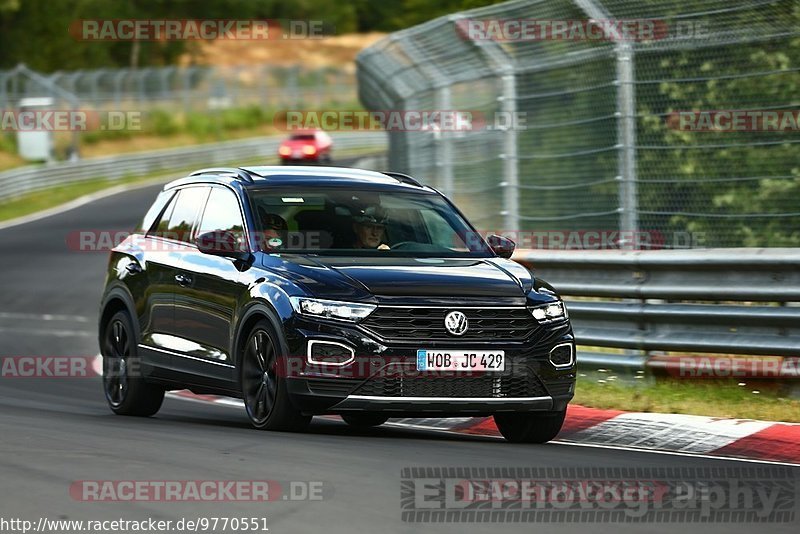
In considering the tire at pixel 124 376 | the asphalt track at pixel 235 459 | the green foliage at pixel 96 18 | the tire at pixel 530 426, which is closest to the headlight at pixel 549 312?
the tire at pixel 530 426

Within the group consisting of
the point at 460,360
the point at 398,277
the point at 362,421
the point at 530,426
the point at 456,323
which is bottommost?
the point at 362,421

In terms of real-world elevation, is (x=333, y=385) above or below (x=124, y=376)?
above

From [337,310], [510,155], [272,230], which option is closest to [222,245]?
[272,230]

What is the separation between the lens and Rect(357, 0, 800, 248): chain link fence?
1161 cm

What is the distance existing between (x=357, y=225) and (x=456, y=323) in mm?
1387

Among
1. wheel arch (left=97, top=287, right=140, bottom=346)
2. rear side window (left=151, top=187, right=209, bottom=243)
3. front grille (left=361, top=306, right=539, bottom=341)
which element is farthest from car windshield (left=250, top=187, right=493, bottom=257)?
wheel arch (left=97, top=287, right=140, bottom=346)

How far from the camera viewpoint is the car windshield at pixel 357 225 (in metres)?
10.3

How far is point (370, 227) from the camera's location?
10492 mm

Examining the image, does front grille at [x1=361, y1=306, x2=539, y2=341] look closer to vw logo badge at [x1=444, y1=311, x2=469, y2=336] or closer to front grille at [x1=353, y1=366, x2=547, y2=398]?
vw logo badge at [x1=444, y1=311, x2=469, y2=336]

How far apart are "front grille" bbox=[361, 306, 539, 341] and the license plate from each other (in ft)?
0.25

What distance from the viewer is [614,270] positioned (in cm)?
1256

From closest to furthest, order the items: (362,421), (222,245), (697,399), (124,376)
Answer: (222,245)
(362,421)
(697,399)
(124,376)

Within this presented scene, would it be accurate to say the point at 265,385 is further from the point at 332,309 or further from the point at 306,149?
the point at 306,149

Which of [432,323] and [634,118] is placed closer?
[432,323]
